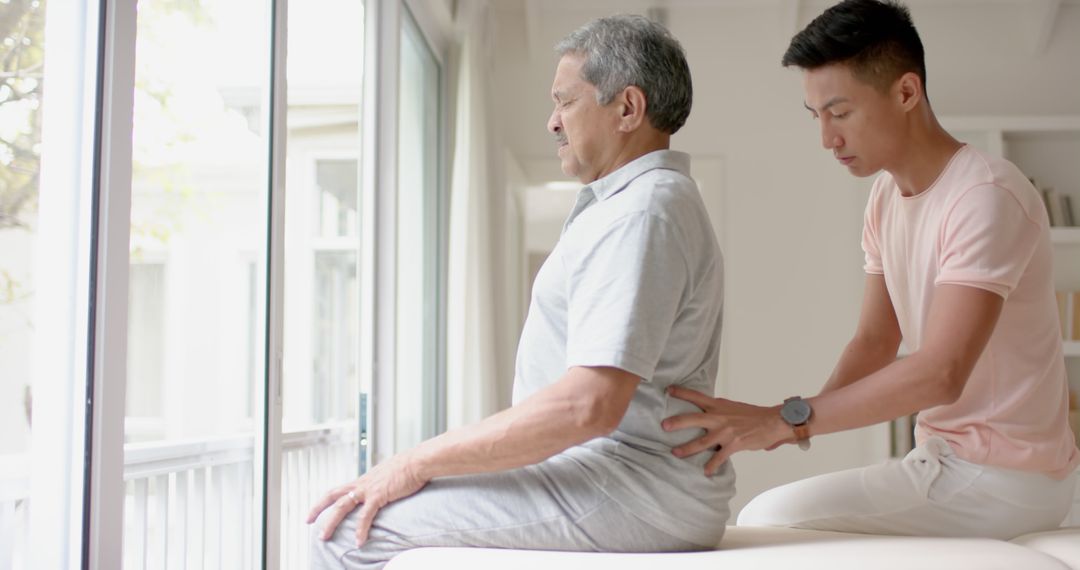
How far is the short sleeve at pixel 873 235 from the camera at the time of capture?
1926 mm

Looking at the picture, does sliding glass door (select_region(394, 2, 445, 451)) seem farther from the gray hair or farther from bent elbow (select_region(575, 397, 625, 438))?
bent elbow (select_region(575, 397, 625, 438))

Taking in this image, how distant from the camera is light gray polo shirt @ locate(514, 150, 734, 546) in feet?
4.28

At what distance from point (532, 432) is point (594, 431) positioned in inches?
3.0

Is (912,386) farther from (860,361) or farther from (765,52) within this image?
(765,52)

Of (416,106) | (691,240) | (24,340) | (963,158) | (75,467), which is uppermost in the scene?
(416,106)

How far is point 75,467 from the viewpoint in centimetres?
162

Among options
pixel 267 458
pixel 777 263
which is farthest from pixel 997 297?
pixel 777 263

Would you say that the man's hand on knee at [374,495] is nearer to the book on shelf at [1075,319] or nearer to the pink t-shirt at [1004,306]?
the pink t-shirt at [1004,306]

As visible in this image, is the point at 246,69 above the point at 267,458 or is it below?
above

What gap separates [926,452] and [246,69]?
1.74m

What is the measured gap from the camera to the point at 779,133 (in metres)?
5.17

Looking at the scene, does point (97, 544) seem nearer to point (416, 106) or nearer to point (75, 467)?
point (75, 467)

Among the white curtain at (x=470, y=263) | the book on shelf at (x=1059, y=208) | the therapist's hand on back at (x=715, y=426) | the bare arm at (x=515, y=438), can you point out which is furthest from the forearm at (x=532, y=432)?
the book on shelf at (x=1059, y=208)

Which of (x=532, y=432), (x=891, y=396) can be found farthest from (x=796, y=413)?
Answer: (x=532, y=432)
